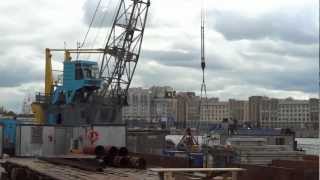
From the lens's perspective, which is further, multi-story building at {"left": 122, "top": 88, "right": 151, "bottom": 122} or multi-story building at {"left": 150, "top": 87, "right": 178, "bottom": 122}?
multi-story building at {"left": 122, "top": 88, "right": 151, "bottom": 122}

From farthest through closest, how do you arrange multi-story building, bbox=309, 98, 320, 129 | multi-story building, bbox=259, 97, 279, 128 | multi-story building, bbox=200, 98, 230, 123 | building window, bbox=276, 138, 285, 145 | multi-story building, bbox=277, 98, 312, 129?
multi-story building, bbox=259, 97, 279, 128 → multi-story building, bbox=200, 98, 230, 123 → multi-story building, bbox=277, 98, 312, 129 → building window, bbox=276, 138, 285, 145 → multi-story building, bbox=309, 98, 320, 129

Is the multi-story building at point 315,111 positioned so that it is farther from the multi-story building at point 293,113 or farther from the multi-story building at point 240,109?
the multi-story building at point 240,109

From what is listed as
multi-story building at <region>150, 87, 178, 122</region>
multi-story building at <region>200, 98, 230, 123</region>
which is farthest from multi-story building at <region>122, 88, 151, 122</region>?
multi-story building at <region>200, 98, 230, 123</region>

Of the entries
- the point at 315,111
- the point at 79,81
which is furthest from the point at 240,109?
the point at 79,81

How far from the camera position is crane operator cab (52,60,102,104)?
6150 centimetres

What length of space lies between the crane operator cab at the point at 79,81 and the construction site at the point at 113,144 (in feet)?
0.33

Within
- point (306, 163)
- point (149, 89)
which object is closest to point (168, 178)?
point (306, 163)

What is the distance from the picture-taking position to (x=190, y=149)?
3691 cm

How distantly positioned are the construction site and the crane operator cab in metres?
0.10

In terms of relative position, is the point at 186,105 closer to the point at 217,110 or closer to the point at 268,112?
the point at 217,110

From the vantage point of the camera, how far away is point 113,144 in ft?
134

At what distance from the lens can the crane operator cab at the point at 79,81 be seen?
6150cm

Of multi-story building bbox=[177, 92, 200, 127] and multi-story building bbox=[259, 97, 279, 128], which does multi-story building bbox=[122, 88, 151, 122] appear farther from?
multi-story building bbox=[259, 97, 279, 128]

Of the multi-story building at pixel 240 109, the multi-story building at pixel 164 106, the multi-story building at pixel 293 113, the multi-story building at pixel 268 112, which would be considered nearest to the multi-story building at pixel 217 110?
the multi-story building at pixel 240 109
